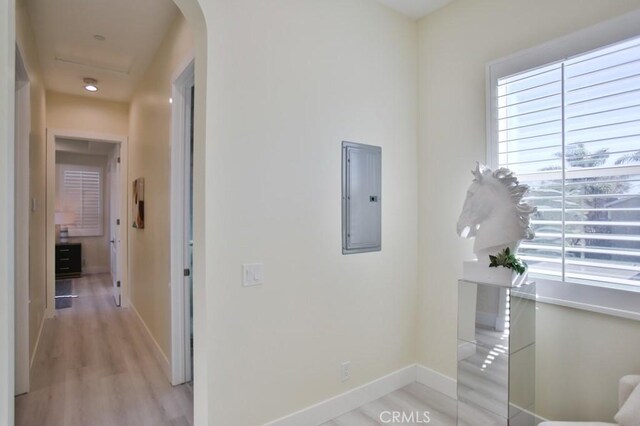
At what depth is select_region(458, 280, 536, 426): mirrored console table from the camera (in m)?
1.92

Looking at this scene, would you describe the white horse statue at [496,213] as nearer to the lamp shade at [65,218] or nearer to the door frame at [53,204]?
the door frame at [53,204]

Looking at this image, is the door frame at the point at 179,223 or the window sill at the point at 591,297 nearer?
the window sill at the point at 591,297

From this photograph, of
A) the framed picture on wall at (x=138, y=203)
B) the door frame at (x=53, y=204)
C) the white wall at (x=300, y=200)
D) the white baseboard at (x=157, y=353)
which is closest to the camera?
the white wall at (x=300, y=200)

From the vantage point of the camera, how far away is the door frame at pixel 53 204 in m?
4.58

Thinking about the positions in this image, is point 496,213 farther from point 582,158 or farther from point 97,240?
point 97,240

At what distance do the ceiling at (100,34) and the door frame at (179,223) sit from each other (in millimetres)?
601

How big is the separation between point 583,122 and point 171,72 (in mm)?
2882

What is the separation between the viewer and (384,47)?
263cm

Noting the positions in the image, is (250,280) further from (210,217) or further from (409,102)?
(409,102)

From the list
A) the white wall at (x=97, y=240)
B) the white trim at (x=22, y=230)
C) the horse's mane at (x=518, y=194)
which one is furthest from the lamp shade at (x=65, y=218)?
the horse's mane at (x=518, y=194)

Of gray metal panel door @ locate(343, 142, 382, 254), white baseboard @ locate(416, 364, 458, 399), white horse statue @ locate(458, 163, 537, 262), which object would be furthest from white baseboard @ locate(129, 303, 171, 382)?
white horse statue @ locate(458, 163, 537, 262)

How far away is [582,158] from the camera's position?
1.94 m

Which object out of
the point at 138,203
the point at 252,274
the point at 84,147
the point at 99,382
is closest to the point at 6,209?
the point at 252,274

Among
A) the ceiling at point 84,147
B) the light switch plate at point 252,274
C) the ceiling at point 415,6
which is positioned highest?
the ceiling at point 415,6
